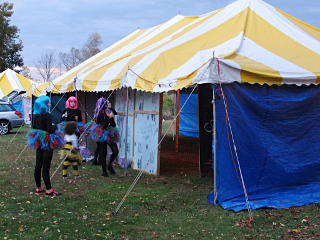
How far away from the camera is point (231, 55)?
19.9 ft

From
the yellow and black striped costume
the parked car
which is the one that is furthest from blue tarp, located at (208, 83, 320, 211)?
the parked car

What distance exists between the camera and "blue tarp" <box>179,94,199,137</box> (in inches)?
593

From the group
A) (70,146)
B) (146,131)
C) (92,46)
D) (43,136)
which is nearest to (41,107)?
(43,136)

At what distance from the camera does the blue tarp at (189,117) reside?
593 inches

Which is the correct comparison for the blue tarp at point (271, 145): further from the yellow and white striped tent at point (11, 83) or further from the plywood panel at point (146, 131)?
the yellow and white striped tent at point (11, 83)

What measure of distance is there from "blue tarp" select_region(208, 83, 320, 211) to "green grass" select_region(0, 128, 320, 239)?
463mm

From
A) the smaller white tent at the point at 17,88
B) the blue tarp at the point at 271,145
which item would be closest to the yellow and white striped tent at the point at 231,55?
the blue tarp at the point at 271,145

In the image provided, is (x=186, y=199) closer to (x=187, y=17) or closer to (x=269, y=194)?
(x=269, y=194)

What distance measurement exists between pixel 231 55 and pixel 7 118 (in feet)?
43.3

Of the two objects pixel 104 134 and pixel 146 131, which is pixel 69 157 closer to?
pixel 104 134

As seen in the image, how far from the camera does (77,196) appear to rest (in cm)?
615

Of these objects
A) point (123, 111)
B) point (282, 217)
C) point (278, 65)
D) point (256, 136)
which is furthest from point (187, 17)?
point (282, 217)

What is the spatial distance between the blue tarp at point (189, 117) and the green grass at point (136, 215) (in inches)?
318

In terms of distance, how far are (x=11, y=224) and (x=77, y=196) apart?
1.54m
